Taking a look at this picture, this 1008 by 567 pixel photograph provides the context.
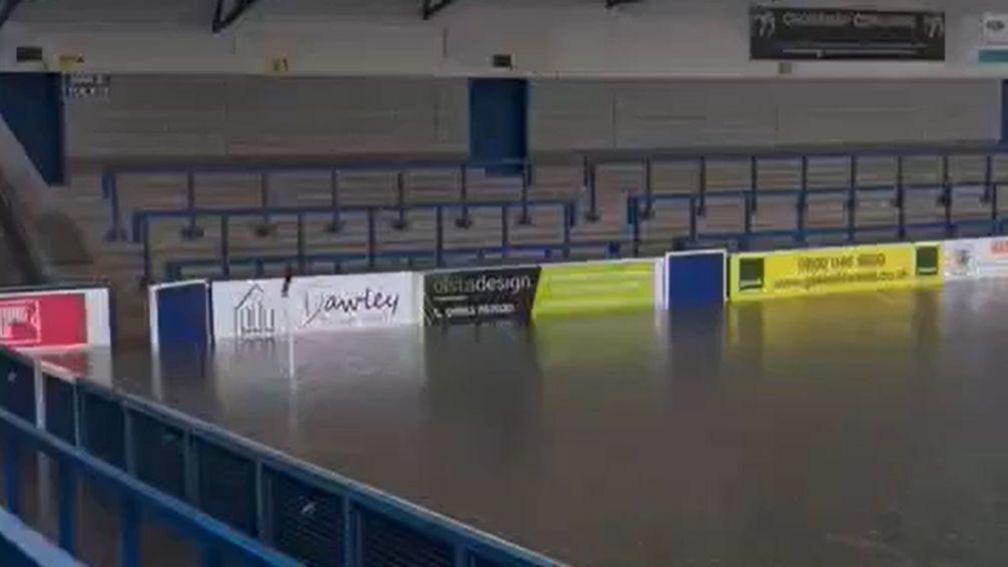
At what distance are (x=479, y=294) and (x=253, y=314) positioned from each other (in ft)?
10.1

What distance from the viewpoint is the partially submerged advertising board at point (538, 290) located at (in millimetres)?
19859

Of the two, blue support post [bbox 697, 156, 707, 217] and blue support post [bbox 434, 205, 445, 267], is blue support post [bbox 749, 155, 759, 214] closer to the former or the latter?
blue support post [bbox 697, 156, 707, 217]

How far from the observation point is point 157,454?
916cm

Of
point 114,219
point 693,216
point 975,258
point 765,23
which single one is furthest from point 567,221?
point 114,219

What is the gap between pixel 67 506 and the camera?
8344mm

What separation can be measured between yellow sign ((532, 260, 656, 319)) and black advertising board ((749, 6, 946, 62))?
29.2 ft

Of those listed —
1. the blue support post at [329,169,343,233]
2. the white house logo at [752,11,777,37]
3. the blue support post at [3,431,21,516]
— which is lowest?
the blue support post at [3,431,21,516]

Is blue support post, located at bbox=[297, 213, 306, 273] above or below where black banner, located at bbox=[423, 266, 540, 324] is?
above

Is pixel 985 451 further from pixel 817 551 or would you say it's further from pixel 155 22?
pixel 155 22

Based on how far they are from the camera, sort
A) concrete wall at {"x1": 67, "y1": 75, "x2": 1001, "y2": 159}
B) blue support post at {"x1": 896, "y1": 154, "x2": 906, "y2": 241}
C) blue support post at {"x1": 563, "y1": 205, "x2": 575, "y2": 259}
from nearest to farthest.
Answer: concrete wall at {"x1": 67, "y1": 75, "x2": 1001, "y2": 159}
blue support post at {"x1": 563, "y1": 205, "x2": 575, "y2": 259}
blue support post at {"x1": 896, "y1": 154, "x2": 906, "y2": 241}

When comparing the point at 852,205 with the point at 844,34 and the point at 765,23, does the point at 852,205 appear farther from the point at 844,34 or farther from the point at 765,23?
the point at 844,34

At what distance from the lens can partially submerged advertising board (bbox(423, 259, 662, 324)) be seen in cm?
1986

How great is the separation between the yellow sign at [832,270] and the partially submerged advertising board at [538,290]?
1.65 m

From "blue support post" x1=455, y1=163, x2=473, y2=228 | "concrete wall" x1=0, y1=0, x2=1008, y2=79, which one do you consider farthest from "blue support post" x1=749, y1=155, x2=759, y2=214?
"blue support post" x1=455, y1=163, x2=473, y2=228
